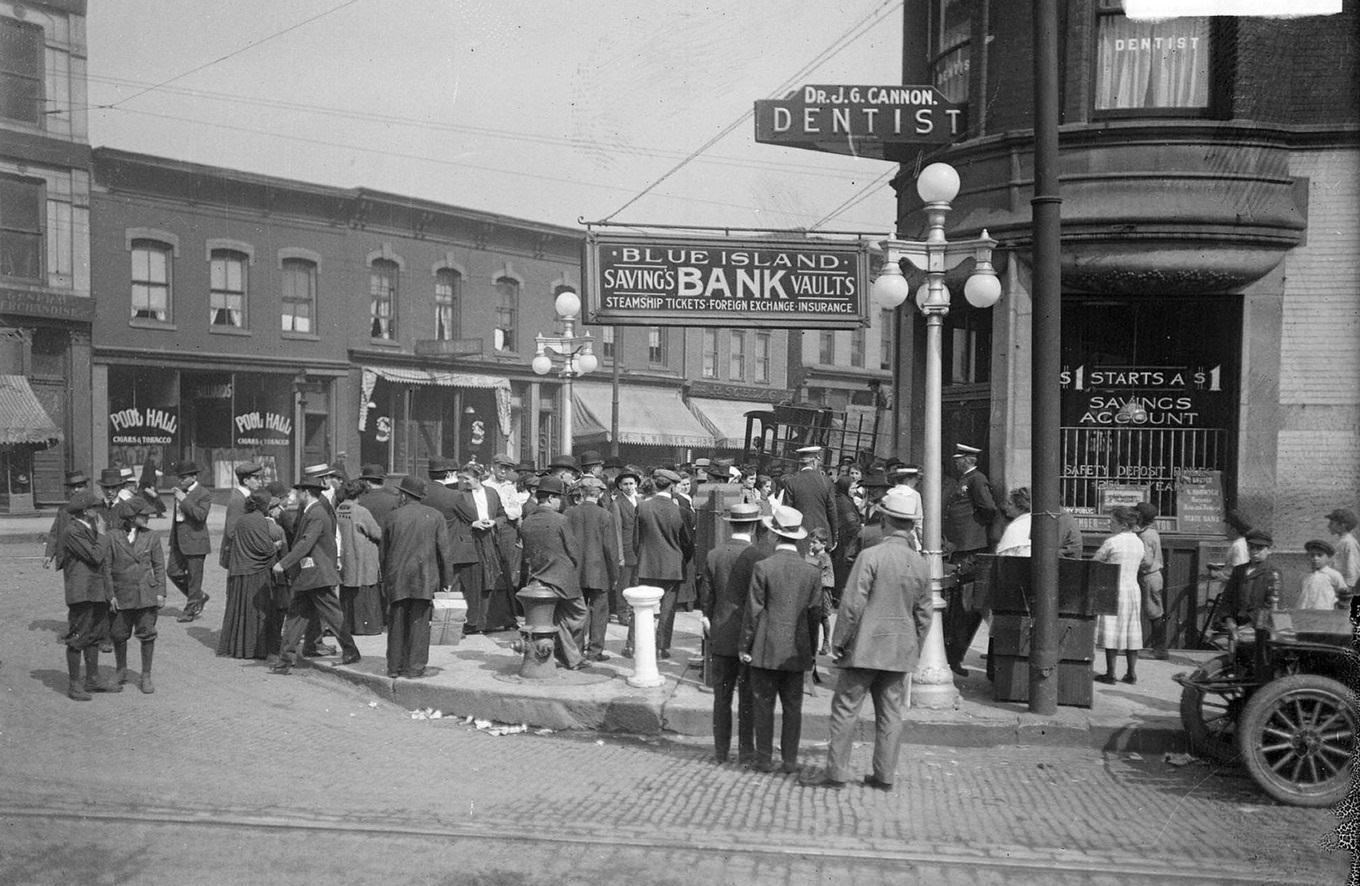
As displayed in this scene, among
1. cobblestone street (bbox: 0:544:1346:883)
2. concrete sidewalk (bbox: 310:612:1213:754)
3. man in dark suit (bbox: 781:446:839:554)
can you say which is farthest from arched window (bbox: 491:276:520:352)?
cobblestone street (bbox: 0:544:1346:883)

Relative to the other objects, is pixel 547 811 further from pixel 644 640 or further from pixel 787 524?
pixel 644 640

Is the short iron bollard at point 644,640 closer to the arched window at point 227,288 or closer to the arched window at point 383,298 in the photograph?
the arched window at point 227,288

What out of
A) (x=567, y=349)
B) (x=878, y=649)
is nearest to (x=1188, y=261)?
(x=878, y=649)

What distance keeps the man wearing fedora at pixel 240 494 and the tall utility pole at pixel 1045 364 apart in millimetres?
7816

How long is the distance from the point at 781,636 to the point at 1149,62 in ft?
28.3

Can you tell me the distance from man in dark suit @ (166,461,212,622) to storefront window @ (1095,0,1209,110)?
455 inches

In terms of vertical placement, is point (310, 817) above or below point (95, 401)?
below

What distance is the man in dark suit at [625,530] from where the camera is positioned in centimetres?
1216

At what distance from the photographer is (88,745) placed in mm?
7254

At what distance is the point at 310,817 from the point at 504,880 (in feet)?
4.89

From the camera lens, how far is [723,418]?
36906 millimetres

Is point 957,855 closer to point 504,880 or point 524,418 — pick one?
point 504,880

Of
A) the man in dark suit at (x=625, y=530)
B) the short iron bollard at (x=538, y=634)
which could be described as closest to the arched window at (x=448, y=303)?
the man in dark suit at (x=625, y=530)

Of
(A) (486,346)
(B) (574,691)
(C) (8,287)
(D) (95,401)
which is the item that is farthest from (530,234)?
(B) (574,691)
